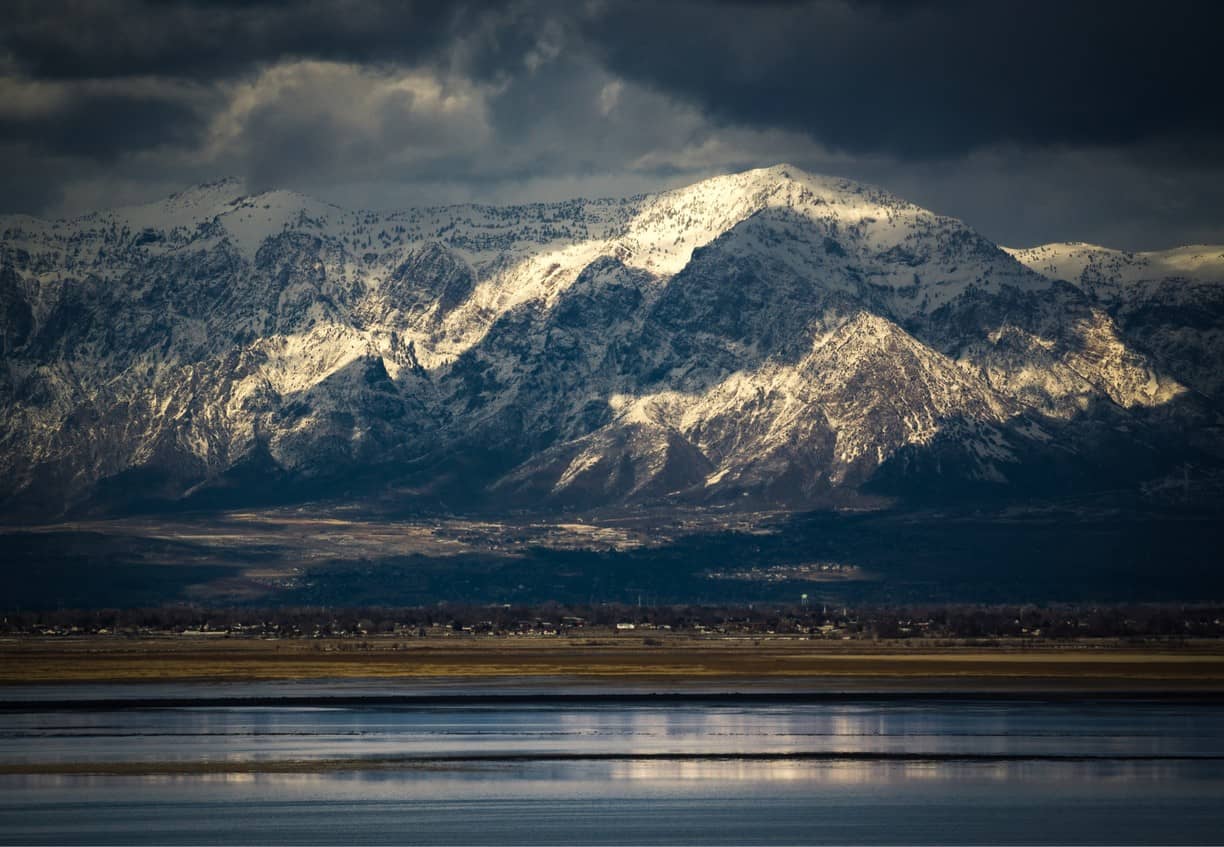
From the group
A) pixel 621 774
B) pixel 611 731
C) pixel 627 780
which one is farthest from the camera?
pixel 611 731

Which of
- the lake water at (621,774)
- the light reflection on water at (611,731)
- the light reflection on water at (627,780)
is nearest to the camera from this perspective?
the light reflection on water at (627,780)

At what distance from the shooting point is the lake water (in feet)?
299

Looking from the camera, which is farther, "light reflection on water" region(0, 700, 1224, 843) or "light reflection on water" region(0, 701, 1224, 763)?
"light reflection on water" region(0, 701, 1224, 763)

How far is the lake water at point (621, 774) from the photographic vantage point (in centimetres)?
9106

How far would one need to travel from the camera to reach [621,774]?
364 ft

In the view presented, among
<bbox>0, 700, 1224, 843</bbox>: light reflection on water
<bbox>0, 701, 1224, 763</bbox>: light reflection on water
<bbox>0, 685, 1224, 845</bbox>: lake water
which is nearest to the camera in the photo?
<bbox>0, 700, 1224, 843</bbox>: light reflection on water

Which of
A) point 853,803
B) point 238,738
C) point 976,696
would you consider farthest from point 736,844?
point 976,696

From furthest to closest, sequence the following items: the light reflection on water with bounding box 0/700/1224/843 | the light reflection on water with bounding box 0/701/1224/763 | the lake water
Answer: the light reflection on water with bounding box 0/701/1224/763 < the lake water < the light reflection on water with bounding box 0/700/1224/843

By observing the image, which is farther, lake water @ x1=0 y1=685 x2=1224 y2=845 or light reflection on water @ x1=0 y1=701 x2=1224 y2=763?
light reflection on water @ x1=0 y1=701 x2=1224 y2=763

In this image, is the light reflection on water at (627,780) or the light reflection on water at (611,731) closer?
the light reflection on water at (627,780)

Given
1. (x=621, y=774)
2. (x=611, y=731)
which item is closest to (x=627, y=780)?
(x=621, y=774)

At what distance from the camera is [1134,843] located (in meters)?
85.8

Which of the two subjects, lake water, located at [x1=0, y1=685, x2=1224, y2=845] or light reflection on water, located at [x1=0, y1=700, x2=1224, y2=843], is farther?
lake water, located at [x1=0, y1=685, x2=1224, y2=845]

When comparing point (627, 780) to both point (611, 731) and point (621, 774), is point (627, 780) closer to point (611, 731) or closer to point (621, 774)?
point (621, 774)
